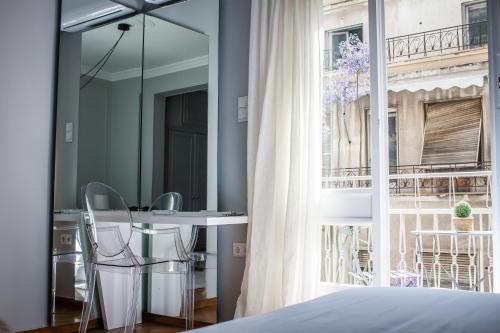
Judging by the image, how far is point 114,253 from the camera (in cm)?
288

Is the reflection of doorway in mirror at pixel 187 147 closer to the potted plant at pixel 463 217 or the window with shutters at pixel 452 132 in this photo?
the potted plant at pixel 463 217

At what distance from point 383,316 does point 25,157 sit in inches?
99.9

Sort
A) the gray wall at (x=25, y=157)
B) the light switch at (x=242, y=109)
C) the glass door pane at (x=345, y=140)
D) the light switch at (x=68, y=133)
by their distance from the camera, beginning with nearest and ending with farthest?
the gray wall at (x=25, y=157) → the glass door pane at (x=345, y=140) → the light switch at (x=68, y=133) → the light switch at (x=242, y=109)

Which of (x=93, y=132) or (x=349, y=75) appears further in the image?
(x=93, y=132)

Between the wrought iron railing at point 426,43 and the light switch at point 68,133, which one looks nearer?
the light switch at point 68,133

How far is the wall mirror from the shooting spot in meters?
3.22

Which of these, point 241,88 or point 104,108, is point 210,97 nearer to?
point 241,88

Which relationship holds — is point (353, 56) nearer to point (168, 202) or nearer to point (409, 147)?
point (168, 202)

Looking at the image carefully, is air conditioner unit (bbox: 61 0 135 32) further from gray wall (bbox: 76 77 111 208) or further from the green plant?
the green plant

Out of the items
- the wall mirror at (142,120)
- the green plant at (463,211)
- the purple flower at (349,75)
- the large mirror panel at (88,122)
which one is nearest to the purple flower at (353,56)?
the purple flower at (349,75)

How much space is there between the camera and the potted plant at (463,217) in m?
4.84

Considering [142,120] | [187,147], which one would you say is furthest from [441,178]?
[142,120]

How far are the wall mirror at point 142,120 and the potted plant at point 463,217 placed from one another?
8.73 feet

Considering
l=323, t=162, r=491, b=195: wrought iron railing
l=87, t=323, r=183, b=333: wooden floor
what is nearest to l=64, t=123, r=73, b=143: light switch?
l=87, t=323, r=183, b=333: wooden floor
